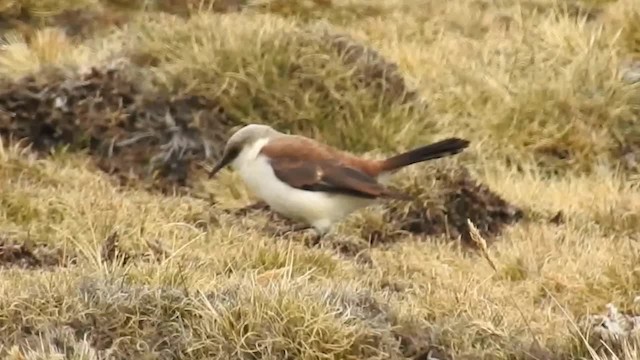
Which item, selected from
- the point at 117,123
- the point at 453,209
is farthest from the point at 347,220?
the point at 117,123

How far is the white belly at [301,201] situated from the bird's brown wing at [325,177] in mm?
33

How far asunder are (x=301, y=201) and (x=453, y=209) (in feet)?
3.60

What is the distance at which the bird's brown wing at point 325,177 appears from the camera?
688cm

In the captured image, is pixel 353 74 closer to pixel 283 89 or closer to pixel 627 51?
pixel 283 89

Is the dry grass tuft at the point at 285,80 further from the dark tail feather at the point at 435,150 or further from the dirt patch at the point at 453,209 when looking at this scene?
the dark tail feather at the point at 435,150

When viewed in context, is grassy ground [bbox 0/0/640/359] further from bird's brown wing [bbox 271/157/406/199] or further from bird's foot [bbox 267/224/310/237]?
bird's brown wing [bbox 271/157/406/199]

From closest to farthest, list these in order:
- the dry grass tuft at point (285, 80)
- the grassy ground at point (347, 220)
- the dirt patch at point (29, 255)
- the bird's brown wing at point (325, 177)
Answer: the grassy ground at point (347, 220) < the dirt patch at point (29, 255) < the bird's brown wing at point (325, 177) < the dry grass tuft at point (285, 80)

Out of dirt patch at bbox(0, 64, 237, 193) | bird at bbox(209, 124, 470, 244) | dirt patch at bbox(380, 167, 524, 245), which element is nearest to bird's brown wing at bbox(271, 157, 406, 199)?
bird at bbox(209, 124, 470, 244)

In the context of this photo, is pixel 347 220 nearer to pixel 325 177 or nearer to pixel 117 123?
pixel 325 177

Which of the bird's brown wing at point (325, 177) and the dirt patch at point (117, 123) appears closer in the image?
the bird's brown wing at point (325, 177)

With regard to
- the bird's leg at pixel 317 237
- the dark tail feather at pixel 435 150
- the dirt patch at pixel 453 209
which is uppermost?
the dark tail feather at pixel 435 150

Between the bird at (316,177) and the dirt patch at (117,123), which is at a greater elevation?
the bird at (316,177)

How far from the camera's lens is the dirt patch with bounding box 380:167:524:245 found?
293 inches

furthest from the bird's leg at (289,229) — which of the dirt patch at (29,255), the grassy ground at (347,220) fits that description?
the dirt patch at (29,255)
